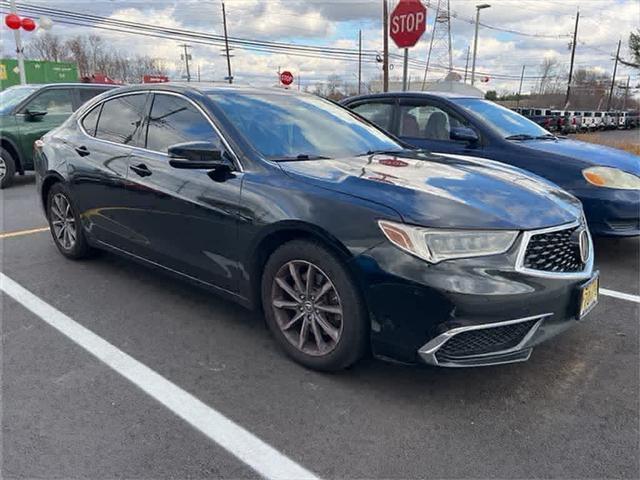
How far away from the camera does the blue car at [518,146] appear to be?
15.8 feet

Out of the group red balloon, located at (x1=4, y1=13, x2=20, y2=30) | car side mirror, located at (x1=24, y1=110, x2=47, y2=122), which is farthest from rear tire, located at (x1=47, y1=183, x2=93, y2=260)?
red balloon, located at (x1=4, y1=13, x2=20, y2=30)

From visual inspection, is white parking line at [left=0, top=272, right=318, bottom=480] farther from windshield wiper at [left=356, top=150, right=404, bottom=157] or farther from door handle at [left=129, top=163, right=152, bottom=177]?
windshield wiper at [left=356, top=150, right=404, bottom=157]

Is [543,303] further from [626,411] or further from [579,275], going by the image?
[626,411]

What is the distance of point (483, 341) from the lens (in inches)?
99.0

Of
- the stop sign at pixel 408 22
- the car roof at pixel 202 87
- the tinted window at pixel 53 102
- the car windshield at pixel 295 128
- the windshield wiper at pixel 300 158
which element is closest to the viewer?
the windshield wiper at pixel 300 158

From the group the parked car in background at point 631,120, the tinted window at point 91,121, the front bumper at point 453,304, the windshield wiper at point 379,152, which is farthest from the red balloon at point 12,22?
the parked car in background at point 631,120

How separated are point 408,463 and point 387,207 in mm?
1169

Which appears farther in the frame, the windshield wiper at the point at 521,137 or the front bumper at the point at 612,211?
the windshield wiper at the point at 521,137

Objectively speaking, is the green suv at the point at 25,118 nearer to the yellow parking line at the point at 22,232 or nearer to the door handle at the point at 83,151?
the yellow parking line at the point at 22,232

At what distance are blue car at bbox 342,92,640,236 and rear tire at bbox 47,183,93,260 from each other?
11.8ft

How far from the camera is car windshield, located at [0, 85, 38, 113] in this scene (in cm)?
900

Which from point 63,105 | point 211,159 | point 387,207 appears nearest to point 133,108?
point 211,159

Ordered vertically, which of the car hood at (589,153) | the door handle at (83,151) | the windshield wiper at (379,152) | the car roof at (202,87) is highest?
the car roof at (202,87)

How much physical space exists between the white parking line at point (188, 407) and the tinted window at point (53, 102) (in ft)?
22.1
